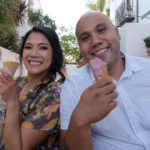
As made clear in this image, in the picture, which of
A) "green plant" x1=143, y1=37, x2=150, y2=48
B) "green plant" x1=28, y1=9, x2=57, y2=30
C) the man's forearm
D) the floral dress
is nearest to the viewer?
the man's forearm

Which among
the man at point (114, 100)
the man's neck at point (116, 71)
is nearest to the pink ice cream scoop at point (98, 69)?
the man at point (114, 100)

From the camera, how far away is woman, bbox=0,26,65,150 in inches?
68.4

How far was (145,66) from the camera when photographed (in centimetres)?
192

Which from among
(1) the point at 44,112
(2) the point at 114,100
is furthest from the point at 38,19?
(2) the point at 114,100

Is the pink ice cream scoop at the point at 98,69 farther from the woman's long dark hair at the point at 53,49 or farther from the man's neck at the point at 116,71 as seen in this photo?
the woman's long dark hair at the point at 53,49

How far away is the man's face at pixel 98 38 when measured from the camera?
5.93 feet

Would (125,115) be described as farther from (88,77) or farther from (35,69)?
(35,69)

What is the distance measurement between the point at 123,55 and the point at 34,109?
1.06 m

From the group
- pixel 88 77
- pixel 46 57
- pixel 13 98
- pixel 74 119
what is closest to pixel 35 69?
pixel 46 57

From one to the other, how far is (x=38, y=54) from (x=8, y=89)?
1.78 feet

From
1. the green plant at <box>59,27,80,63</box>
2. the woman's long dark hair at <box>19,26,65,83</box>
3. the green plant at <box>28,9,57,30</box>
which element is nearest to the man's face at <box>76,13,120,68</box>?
the woman's long dark hair at <box>19,26,65,83</box>

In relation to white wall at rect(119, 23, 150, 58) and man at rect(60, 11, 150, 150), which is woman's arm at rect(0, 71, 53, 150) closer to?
man at rect(60, 11, 150, 150)

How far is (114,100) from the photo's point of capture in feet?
5.41

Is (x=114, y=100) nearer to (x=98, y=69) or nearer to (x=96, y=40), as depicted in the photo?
(x=98, y=69)
